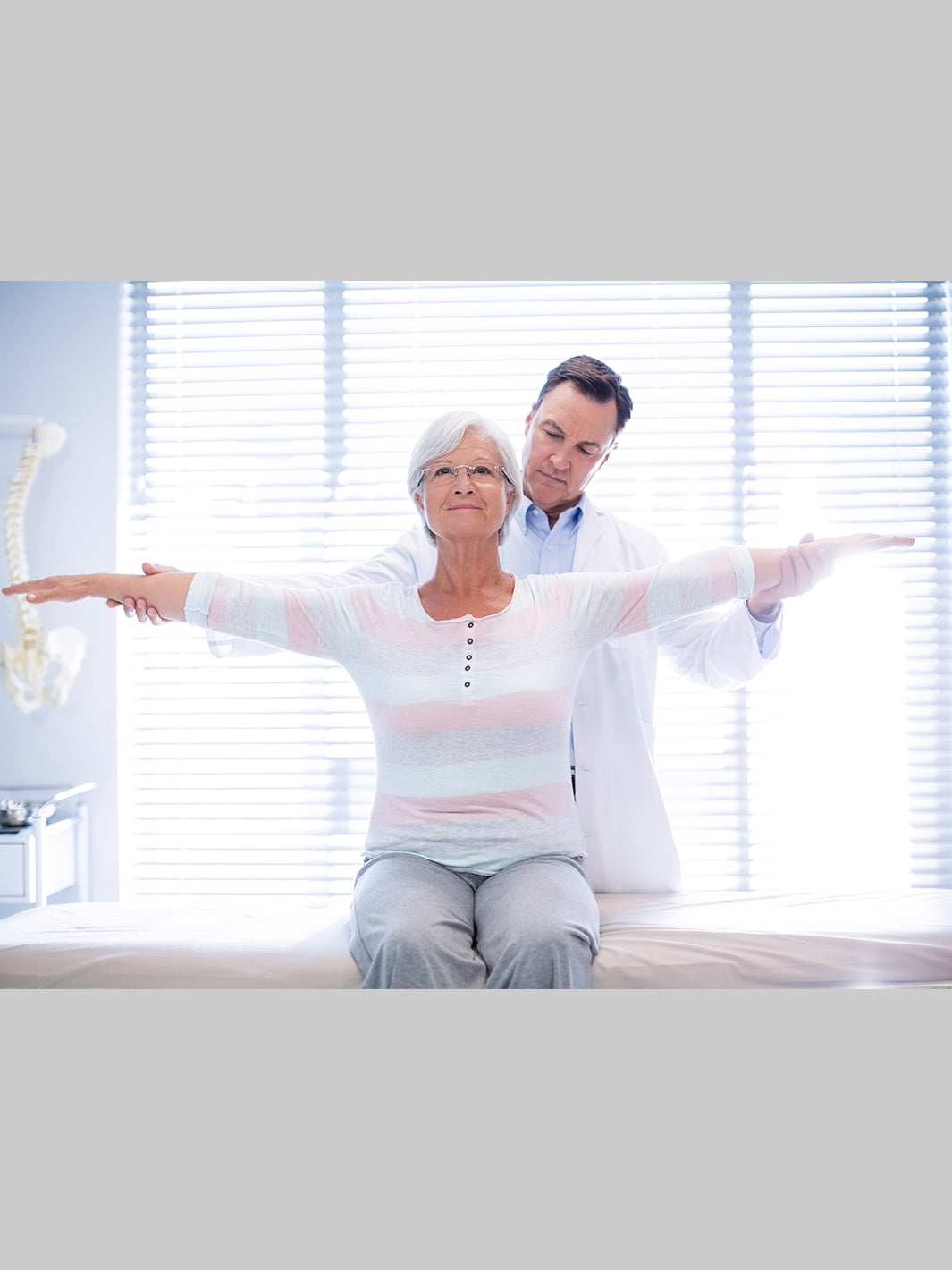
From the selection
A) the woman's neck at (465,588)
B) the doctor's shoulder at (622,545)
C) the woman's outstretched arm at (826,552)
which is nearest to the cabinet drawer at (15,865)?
the woman's neck at (465,588)

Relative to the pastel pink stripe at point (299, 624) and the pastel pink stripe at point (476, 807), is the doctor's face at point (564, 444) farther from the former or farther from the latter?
the pastel pink stripe at point (476, 807)

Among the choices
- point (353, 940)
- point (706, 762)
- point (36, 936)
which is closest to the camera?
point (353, 940)

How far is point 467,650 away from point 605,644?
1.97ft

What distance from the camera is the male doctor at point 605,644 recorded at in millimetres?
2268

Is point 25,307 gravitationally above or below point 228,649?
above

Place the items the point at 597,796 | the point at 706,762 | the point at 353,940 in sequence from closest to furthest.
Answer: the point at 353,940
the point at 597,796
the point at 706,762

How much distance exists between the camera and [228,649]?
208cm

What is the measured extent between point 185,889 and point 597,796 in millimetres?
1723

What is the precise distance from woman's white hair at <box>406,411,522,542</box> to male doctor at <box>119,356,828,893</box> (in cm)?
32

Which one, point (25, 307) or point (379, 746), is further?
point (25, 307)

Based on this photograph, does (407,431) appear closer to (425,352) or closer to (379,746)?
(425,352)

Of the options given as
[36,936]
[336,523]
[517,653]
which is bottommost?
[36,936]

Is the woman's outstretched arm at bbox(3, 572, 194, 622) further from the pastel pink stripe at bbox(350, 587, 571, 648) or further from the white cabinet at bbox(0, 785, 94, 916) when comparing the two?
the white cabinet at bbox(0, 785, 94, 916)

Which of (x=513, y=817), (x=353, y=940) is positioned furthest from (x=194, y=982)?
(x=513, y=817)
